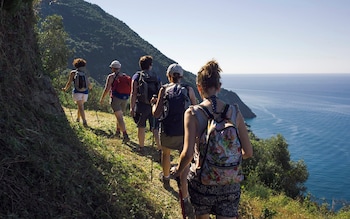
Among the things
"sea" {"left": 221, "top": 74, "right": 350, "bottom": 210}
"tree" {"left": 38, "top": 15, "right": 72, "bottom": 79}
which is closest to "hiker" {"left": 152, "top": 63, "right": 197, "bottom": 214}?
"sea" {"left": 221, "top": 74, "right": 350, "bottom": 210}

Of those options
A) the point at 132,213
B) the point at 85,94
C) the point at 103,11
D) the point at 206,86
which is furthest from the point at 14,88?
the point at 103,11

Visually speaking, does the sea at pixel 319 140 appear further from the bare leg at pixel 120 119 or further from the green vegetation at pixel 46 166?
the green vegetation at pixel 46 166

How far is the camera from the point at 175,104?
4.56 m

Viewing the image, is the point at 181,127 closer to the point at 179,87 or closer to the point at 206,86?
the point at 179,87

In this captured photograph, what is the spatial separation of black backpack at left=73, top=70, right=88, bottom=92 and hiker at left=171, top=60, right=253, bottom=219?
567cm

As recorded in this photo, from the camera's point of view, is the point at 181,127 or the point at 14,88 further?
the point at 181,127

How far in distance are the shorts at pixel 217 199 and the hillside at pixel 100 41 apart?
83931mm

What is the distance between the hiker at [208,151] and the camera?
2971 millimetres

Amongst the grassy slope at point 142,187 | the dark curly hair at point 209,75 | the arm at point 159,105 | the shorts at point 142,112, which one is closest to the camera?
the dark curly hair at point 209,75

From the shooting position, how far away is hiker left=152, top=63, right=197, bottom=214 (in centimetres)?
455

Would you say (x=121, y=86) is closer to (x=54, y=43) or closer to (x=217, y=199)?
(x=217, y=199)

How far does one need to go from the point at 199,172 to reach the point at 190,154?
0.74 ft

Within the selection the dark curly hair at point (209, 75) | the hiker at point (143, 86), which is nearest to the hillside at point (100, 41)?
the hiker at point (143, 86)

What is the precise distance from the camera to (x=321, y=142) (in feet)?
245
